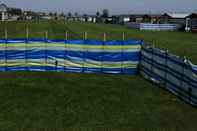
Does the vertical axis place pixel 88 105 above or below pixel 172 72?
below

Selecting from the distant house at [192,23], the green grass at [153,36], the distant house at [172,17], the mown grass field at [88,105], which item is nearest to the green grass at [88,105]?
the mown grass field at [88,105]

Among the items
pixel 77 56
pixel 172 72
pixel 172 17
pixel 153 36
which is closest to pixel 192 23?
pixel 153 36

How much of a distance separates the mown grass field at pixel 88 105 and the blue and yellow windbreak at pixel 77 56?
196 centimetres

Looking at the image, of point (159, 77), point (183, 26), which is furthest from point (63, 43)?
point (183, 26)

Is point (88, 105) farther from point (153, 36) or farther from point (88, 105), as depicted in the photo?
point (153, 36)

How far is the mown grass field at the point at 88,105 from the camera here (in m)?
13.1

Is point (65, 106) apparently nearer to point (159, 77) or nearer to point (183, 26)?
point (159, 77)

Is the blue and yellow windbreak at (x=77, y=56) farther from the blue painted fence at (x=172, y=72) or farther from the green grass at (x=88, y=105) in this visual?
the green grass at (x=88, y=105)

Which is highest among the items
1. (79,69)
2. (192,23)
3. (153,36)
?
(192,23)

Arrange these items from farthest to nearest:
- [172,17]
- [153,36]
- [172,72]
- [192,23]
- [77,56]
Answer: [172,17]
[192,23]
[153,36]
[77,56]
[172,72]

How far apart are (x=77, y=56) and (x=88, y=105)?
27.2 feet

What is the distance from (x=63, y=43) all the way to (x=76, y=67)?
4.87 ft

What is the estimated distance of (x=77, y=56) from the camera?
23.6m

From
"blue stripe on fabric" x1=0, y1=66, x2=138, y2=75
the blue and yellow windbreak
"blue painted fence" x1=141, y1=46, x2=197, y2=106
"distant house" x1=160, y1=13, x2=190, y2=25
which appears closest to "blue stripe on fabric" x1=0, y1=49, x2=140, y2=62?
the blue and yellow windbreak
